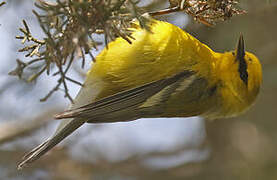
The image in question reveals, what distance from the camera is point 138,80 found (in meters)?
3.24

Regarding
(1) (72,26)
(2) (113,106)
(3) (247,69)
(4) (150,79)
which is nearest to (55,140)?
(2) (113,106)

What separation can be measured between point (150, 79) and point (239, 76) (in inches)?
38.1

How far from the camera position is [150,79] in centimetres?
326

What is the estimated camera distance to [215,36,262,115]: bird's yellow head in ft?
11.9

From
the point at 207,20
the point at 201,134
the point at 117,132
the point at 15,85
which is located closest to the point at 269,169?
the point at 201,134

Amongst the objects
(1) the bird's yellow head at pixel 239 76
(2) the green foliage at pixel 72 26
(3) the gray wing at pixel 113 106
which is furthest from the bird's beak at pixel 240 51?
(2) the green foliage at pixel 72 26

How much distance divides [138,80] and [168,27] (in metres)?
0.51

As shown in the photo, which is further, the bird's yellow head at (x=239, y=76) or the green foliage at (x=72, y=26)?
the bird's yellow head at (x=239, y=76)

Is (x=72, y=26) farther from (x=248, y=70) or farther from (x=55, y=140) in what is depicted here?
(x=248, y=70)

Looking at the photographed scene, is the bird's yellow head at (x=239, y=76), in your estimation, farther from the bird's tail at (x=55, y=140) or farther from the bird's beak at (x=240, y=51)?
the bird's tail at (x=55, y=140)

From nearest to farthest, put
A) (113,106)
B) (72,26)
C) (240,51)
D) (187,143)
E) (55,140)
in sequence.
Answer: (72,26)
(113,106)
(55,140)
(240,51)
(187,143)

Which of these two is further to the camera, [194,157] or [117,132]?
[117,132]

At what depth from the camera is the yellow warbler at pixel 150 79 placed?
3217mm

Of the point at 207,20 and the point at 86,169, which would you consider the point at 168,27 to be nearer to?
the point at 207,20
